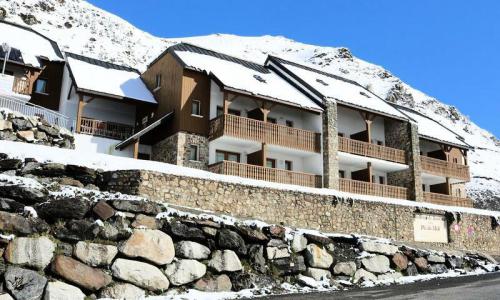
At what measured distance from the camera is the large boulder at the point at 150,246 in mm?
12211

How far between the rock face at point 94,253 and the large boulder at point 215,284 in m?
2.38

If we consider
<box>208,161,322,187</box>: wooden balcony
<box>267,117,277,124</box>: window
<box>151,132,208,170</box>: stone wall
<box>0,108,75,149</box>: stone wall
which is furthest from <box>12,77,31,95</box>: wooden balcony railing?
<box>267,117,277,124</box>: window

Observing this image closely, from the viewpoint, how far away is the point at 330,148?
27.9 meters

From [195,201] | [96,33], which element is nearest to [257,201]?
[195,201]

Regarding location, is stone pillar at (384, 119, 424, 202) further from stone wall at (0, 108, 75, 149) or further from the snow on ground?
stone wall at (0, 108, 75, 149)

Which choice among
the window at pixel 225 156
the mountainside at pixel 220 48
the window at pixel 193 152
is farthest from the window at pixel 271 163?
the mountainside at pixel 220 48

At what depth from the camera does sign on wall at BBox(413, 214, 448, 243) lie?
82.6 ft

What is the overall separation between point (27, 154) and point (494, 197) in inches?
1974

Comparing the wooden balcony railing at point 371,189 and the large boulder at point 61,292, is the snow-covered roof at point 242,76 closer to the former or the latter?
the wooden balcony railing at point 371,189

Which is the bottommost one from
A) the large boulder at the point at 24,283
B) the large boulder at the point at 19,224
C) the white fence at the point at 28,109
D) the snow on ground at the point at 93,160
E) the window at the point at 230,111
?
the large boulder at the point at 24,283

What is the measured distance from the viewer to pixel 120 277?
11.6m

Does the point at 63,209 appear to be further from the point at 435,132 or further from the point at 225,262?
the point at 435,132

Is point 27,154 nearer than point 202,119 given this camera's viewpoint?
→ Yes

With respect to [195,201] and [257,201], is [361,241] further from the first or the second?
[195,201]
